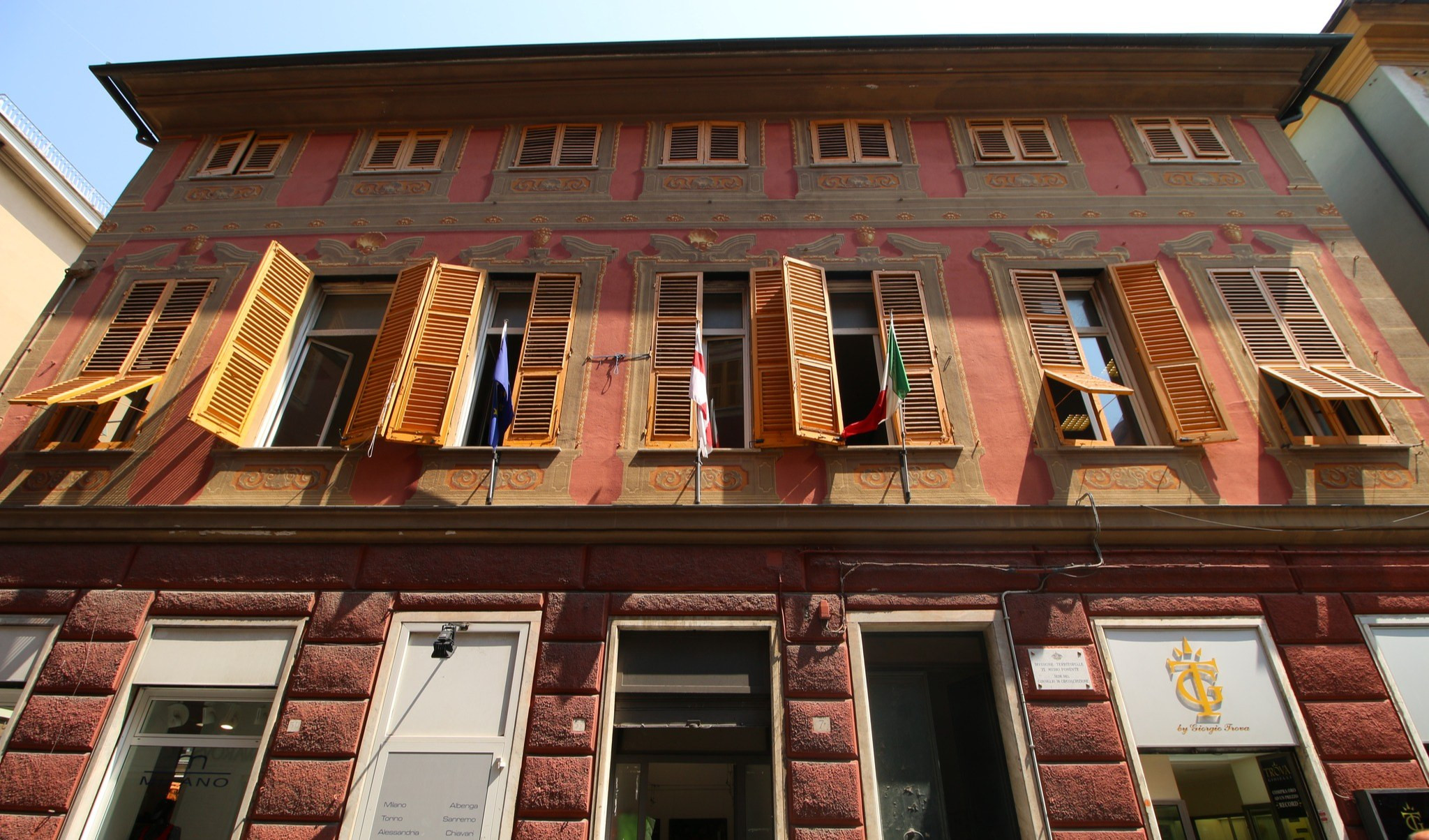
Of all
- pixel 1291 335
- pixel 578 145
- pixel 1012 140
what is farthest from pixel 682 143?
pixel 1291 335

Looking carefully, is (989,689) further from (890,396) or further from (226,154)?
(226,154)

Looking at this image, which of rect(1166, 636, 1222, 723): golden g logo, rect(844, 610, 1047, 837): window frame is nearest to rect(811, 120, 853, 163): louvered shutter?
rect(844, 610, 1047, 837): window frame

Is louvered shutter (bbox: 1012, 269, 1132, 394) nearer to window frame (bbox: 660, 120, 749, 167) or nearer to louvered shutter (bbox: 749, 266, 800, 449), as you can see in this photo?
louvered shutter (bbox: 749, 266, 800, 449)

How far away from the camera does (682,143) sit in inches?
378

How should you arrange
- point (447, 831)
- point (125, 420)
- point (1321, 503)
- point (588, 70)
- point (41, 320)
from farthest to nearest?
point (588, 70)
point (41, 320)
point (125, 420)
point (1321, 503)
point (447, 831)

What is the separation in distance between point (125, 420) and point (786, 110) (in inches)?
323

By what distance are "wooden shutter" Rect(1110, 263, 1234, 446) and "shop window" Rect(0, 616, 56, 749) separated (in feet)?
32.3

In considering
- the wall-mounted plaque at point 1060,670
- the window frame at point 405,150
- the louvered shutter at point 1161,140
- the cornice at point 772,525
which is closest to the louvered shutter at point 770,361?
the cornice at point 772,525

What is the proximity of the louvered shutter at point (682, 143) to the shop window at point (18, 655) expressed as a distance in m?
7.66

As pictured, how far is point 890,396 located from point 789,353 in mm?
1073

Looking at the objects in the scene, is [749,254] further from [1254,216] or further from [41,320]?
[41,320]

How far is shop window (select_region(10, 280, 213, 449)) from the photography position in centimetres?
723

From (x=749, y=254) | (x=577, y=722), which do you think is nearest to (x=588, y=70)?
(x=749, y=254)

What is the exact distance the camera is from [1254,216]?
854 cm
